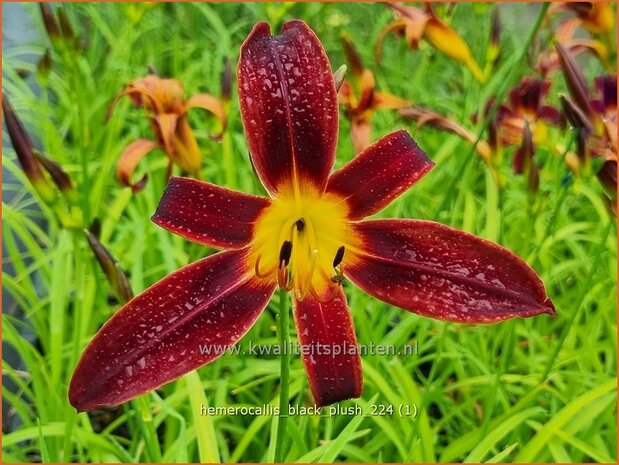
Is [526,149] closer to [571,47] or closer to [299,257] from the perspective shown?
[571,47]

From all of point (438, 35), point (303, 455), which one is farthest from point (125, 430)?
point (438, 35)

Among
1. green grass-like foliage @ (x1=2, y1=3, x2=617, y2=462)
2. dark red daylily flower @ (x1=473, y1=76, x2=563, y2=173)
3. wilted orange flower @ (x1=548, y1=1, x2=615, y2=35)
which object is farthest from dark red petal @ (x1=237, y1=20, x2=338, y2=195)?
wilted orange flower @ (x1=548, y1=1, x2=615, y2=35)

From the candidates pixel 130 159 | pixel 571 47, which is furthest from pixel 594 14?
pixel 130 159

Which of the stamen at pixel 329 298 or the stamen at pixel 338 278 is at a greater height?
the stamen at pixel 338 278

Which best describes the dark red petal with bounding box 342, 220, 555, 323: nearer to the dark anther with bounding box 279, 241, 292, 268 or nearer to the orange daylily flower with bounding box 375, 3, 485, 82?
the dark anther with bounding box 279, 241, 292, 268

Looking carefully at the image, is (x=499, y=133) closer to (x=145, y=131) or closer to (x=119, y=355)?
(x=119, y=355)

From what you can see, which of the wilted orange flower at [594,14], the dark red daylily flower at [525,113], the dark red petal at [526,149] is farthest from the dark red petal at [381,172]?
the wilted orange flower at [594,14]

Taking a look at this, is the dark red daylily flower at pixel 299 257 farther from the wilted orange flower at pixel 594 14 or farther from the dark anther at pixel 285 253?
the wilted orange flower at pixel 594 14
